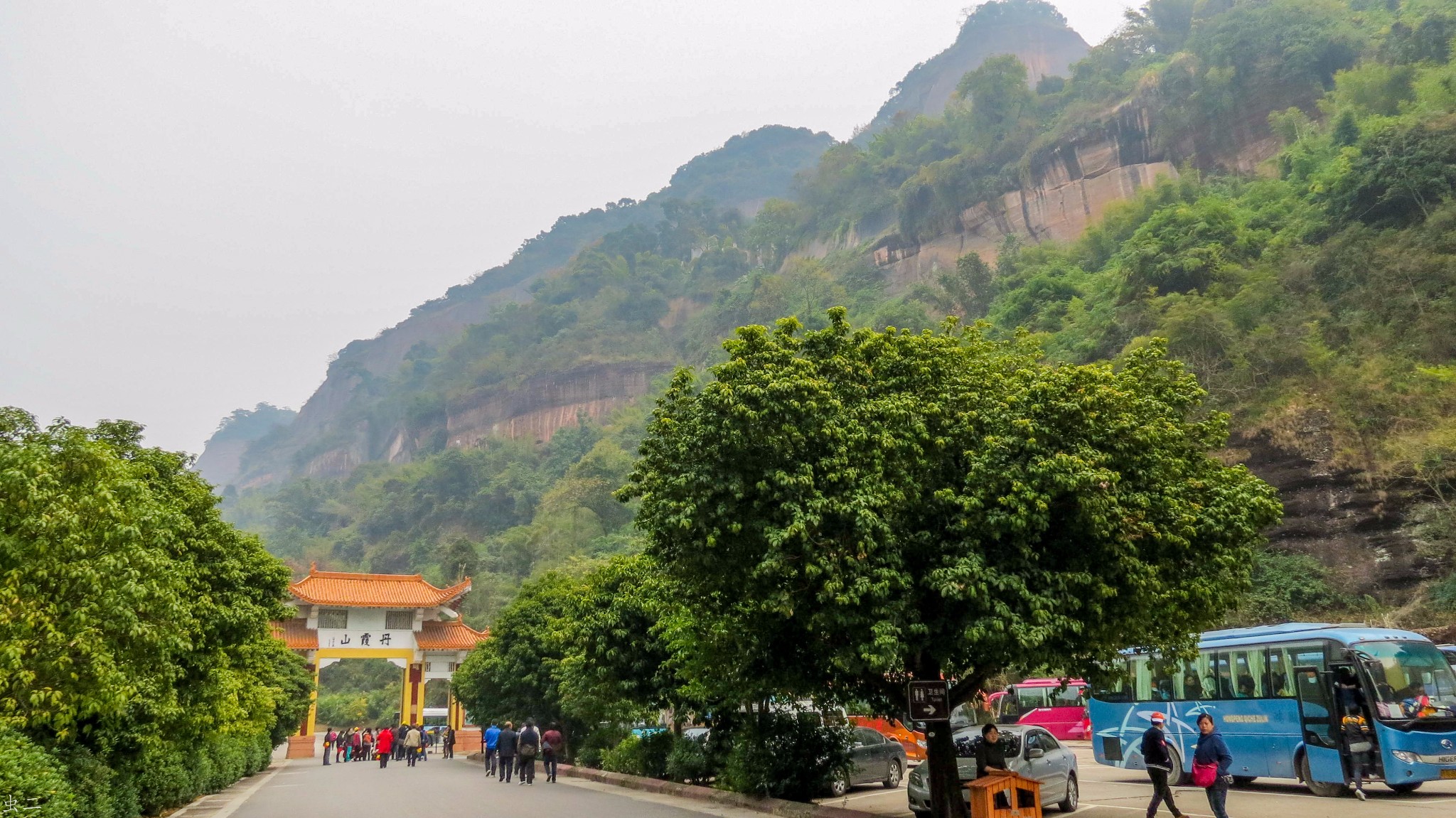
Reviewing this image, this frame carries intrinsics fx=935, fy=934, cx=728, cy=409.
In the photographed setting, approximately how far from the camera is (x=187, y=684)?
42.6ft

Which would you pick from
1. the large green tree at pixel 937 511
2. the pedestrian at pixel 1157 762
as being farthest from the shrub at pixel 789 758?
the pedestrian at pixel 1157 762

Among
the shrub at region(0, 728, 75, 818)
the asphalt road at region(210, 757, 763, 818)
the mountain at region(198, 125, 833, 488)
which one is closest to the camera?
the shrub at region(0, 728, 75, 818)

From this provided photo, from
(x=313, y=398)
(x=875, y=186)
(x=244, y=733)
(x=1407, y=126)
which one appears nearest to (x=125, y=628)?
(x=244, y=733)

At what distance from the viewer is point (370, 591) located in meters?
40.6

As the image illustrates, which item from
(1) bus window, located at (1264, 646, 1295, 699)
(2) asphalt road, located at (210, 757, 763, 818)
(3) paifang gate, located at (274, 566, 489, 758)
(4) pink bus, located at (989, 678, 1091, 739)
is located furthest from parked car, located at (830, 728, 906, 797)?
(3) paifang gate, located at (274, 566, 489, 758)

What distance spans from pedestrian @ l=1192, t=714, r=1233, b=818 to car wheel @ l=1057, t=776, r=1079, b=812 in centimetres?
282

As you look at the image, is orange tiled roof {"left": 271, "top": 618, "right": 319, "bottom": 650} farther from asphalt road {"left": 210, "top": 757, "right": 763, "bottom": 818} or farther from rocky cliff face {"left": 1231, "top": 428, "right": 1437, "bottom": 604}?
rocky cliff face {"left": 1231, "top": 428, "right": 1437, "bottom": 604}

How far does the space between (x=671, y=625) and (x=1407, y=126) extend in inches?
1478

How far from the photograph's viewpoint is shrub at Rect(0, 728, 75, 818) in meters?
7.43

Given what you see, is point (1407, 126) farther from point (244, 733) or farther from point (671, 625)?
point (244, 733)

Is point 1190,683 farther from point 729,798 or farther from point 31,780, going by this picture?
point 31,780

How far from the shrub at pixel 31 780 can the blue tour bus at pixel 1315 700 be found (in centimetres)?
1118

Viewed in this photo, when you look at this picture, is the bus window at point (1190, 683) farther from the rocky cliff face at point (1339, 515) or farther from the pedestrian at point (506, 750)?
the rocky cliff face at point (1339, 515)

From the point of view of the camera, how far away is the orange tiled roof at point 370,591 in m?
38.9
